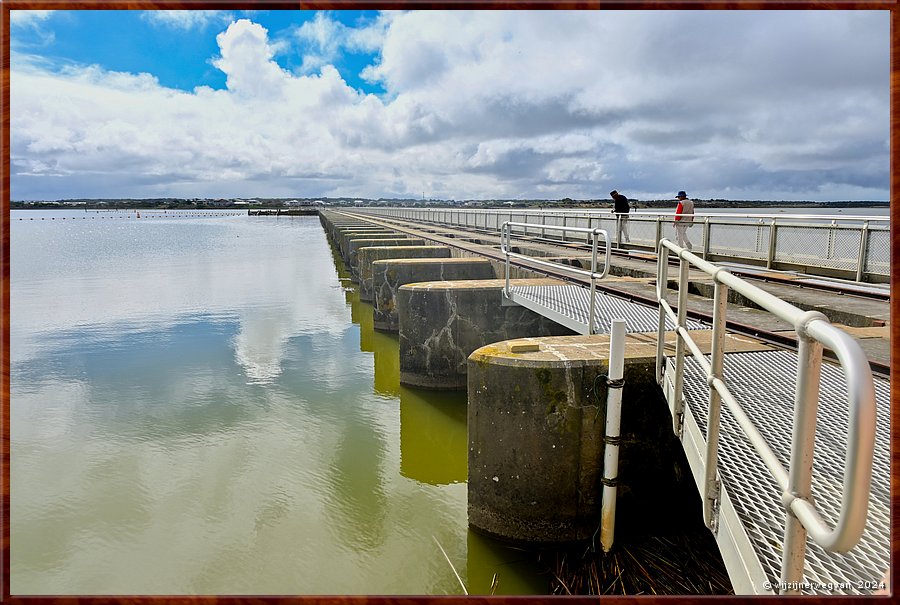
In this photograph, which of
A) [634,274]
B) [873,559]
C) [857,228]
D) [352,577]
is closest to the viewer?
[873,559]

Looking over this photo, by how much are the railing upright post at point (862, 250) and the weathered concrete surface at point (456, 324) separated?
4.65m

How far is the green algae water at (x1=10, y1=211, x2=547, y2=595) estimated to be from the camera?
5.32 metres

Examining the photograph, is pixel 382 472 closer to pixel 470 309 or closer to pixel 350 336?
pixel 470 309

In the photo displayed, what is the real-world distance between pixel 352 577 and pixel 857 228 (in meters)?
9.02

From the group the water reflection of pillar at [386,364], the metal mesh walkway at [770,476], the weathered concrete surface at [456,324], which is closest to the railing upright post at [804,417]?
the metal mesh walkway at [770,476]

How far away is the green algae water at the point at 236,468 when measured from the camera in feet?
17.5

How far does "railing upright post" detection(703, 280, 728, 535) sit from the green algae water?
237 cm

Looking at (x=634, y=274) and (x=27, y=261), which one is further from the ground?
(x=634, y=274)

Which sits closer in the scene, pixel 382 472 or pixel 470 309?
pixel 382 472

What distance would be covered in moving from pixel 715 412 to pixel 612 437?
204 cm

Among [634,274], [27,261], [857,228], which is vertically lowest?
[27,261]

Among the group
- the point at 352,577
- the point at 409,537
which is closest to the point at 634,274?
the point at 409,537

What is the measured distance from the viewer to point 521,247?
717 inches

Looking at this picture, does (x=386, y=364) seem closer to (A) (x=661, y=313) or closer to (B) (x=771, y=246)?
(B) (x=771, y=246)
